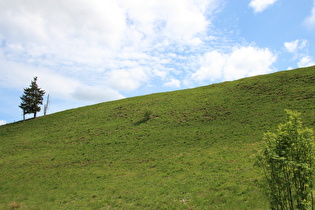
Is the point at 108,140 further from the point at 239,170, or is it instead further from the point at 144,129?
the point at 239,170

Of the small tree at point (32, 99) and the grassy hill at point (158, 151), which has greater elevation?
the small tree at point (32, 99)

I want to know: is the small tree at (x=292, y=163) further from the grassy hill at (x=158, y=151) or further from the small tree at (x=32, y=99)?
the small tree at (x=32, y=99)

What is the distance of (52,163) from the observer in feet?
97.7

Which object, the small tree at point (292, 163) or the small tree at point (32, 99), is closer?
the small tree at point (292, 163)

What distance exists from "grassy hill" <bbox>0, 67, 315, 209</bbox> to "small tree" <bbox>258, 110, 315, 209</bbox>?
1.24 metres

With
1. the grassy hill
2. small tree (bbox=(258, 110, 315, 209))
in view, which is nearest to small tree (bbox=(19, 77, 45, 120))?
the grassy hill

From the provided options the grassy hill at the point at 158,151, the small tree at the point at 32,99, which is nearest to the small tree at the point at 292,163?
the grassy hill at the point at 158,151

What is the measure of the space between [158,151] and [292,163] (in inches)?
911

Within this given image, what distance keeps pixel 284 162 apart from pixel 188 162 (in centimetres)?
1708

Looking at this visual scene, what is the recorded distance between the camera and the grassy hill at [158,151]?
1616 cm

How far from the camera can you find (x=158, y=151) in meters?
28.9

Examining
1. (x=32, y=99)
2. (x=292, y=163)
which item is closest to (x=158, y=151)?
(x=292, y=163)

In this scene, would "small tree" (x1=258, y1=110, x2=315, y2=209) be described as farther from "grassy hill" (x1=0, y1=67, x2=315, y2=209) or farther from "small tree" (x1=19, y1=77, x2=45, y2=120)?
"small tree" (x1=19, y1=77, x2=45, y2=120)

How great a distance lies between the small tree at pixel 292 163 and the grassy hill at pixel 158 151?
1.24m
